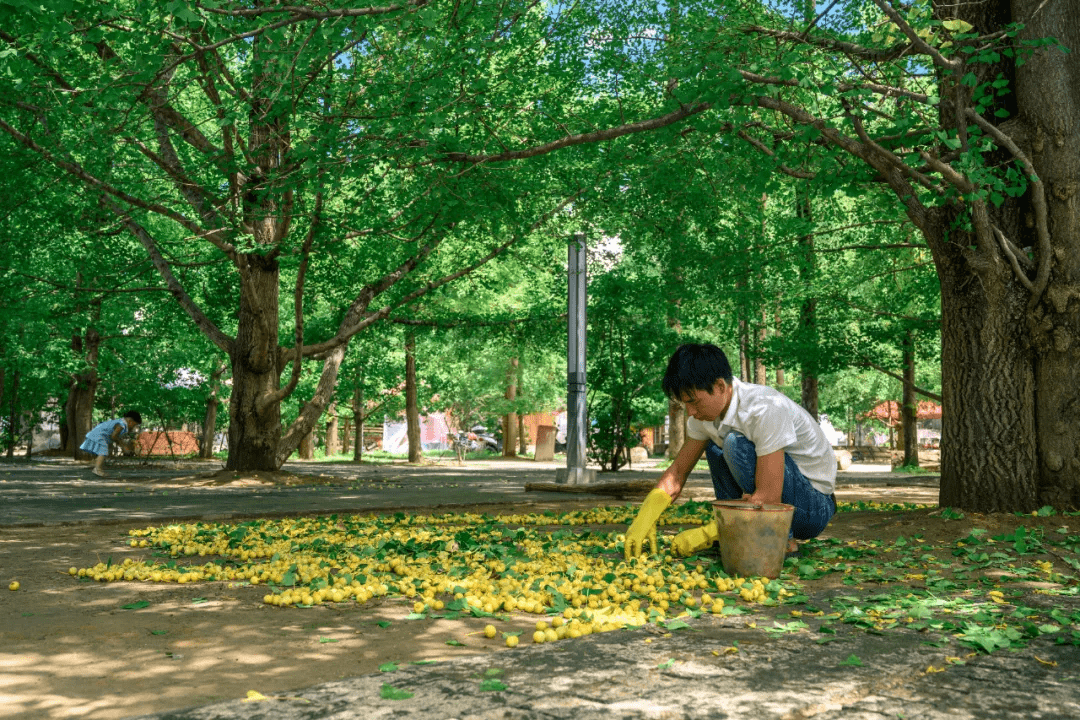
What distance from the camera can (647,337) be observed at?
17.3m

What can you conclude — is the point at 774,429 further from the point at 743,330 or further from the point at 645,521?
the point at 743,330

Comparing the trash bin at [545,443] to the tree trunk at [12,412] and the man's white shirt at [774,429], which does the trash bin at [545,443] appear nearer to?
the tree trunk at [12,412]

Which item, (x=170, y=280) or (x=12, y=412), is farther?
(x=12, y=412)

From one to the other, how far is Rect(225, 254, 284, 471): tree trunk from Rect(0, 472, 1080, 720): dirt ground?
9.02 meters

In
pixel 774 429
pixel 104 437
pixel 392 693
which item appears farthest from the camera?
pixel 104 437

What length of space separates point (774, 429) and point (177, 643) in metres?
2.95

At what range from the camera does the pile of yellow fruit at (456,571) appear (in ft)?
12.9

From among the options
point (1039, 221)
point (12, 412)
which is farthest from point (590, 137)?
point (12, 412)

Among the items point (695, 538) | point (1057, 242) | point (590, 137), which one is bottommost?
point (695, 538)

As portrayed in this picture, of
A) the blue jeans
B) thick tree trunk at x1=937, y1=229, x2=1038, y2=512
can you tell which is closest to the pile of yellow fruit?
the blue jeans

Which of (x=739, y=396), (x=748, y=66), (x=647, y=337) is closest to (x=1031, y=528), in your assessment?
(x=739, y=396)

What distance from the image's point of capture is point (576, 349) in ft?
42.8

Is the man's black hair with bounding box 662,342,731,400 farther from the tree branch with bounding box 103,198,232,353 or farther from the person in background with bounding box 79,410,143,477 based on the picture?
the person in background with bounding box 79,410,143,477

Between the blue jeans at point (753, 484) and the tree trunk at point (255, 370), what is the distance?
10.1 metres
